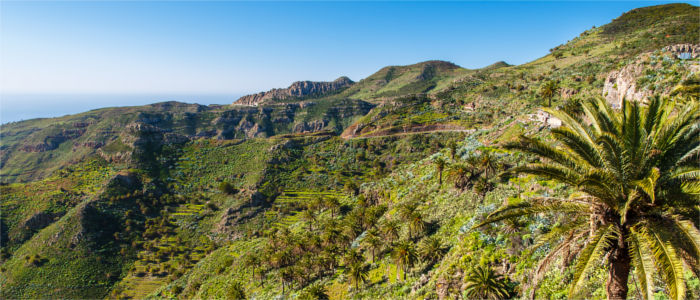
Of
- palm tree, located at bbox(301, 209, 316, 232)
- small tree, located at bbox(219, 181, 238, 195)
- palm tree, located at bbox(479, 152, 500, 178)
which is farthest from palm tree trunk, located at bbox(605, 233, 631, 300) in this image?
small tree, located at bbox(219, 181, 238, 195)

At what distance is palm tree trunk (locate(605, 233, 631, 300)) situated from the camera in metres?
8.41

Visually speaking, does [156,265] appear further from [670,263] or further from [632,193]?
[670,263]

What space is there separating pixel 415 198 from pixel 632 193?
38.8 metres

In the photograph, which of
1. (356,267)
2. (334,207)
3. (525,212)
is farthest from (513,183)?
(334,207)

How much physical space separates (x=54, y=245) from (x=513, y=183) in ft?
392

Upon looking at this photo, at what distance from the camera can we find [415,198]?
4547 centimetres

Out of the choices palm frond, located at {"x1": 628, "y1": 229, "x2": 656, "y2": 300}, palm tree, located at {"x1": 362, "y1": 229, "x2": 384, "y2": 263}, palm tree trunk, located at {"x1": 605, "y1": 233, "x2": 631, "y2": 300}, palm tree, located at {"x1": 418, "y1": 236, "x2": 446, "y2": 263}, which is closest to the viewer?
palm frond, located at {"x1": 628, "y1": 229, "x2": 656, "y2": 300}

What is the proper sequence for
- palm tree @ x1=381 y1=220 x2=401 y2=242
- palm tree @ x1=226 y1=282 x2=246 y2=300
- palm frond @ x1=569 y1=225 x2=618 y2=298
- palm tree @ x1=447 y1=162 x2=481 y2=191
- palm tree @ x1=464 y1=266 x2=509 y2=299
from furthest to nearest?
palm tree @ x1=226 y1=282 x2=246 y2=300 → palm tree @ x1=381 y1=220 x2=401 y2=242 → palm tree @ x1=447 y1=162 x2=481 y2=191 → palm tree @ x1=464 y1=266 x2=509 y2=299 → palm frond @ x1=569 y1=225 x2=618 y2=298

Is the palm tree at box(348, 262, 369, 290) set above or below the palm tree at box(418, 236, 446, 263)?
below

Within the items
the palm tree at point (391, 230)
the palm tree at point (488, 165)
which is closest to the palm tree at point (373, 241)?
the palm tree at point (391, 230)

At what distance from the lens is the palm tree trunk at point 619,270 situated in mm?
8414

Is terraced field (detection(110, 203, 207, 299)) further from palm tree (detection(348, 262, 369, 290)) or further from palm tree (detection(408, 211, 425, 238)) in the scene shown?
palm tree (detection(408, 211, 425, 238))

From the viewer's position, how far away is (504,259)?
20.7m

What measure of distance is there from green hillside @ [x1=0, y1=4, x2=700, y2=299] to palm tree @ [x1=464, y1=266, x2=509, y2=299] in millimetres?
104
